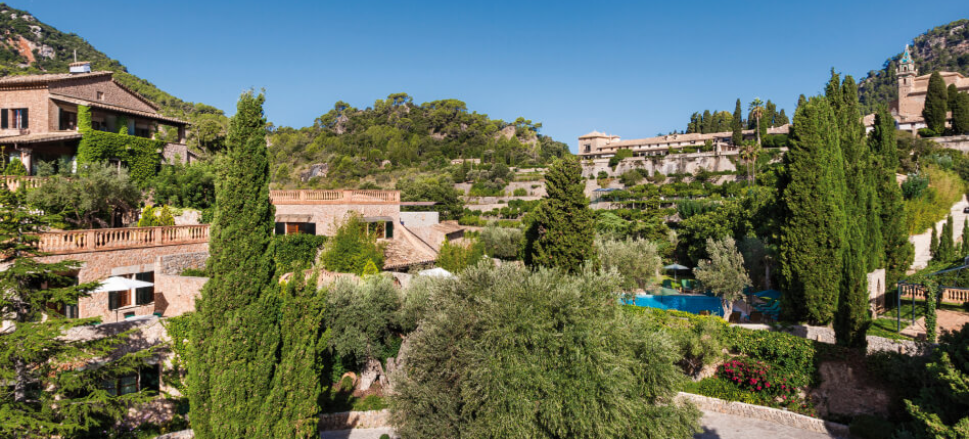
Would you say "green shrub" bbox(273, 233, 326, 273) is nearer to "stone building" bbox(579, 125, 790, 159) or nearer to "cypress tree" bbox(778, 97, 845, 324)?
"cypress tree" bbox(778, 97, 845, 324)

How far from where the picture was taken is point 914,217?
949 inches

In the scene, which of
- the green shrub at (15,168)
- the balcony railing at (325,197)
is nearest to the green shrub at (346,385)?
the balcony railing at (325,197)

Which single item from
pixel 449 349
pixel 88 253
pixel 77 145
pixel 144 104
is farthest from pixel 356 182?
pixel 449 349

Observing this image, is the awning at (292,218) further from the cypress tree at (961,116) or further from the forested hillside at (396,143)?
the cypress tree at (961,116)

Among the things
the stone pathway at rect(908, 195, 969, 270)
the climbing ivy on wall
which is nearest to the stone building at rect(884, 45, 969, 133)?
the stone pathway at rect(908, 195, 969, 270)

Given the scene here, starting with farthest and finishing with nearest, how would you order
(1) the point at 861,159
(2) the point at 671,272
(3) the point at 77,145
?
(2) the point at 671,272
(3) the point at 77,145
(1) the point at 861,159

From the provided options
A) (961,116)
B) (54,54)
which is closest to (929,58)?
(961,116)

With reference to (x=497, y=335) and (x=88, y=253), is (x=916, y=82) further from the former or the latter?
(x=88, y=253)

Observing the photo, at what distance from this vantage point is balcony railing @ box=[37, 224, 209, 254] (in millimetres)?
12500

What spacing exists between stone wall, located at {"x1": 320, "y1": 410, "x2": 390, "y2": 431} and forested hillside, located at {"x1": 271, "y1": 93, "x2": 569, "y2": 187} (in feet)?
166

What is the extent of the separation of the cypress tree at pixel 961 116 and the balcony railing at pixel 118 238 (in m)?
56.2

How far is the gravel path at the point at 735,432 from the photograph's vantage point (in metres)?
12.1

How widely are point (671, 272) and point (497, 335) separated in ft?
80.8

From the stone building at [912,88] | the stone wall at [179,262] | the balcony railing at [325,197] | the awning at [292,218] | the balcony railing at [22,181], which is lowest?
the stone wall at [179,262]
